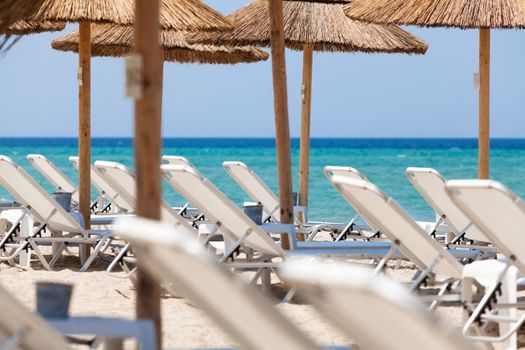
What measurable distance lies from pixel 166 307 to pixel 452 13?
2683 mm

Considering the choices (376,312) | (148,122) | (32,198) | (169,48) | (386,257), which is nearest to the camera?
(376,312)

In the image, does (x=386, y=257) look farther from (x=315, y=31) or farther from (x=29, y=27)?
(x=315, y=31)

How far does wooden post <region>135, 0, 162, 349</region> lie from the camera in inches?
132

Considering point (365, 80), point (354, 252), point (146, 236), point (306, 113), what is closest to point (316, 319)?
point (354, 252)

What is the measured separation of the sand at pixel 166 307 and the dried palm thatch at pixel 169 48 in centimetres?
278

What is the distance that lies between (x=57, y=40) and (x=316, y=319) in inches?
212

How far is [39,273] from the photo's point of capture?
733 cm

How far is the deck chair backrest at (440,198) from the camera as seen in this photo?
6.91 meters

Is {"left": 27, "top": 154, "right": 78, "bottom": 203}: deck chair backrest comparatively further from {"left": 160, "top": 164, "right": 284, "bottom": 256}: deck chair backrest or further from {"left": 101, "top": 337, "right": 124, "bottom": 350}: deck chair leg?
{"left": 101, "top": 337, "right": 124, "bottom": 350}: deck chair leg

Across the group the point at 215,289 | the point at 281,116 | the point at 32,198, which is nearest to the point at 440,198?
the point at 281,116

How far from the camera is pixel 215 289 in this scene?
2301 mm

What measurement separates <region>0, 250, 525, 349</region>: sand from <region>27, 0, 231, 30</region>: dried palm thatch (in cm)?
155

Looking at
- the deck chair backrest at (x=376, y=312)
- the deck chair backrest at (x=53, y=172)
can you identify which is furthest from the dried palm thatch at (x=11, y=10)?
the deck chair backrest at (x=53, y=172)

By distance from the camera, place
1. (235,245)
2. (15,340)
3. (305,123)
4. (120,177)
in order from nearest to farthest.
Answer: (15,340), (235,245), (120,177), (305,123)
